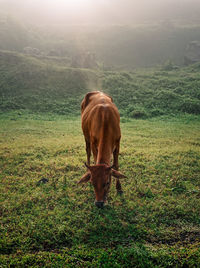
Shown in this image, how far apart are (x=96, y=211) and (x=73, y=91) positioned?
18861 millimetres

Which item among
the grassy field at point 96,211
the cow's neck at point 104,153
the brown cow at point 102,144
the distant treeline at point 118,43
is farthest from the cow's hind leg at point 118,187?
the distant treeline at point 118,43

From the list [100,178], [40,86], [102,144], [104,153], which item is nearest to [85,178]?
[100,178]

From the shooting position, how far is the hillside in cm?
1797

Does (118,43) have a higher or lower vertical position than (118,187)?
higher

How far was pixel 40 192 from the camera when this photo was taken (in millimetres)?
5746

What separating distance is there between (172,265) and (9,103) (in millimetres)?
18113

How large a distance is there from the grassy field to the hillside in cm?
932

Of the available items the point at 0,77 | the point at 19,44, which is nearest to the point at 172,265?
the point at 0,77

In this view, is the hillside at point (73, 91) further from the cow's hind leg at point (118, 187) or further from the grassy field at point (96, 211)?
the cow's hind leg at point (118, 187)

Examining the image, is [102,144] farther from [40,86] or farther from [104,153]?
[40,86]

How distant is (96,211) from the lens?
5.02 metres

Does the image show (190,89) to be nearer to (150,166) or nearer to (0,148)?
(150,166)

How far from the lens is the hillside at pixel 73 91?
1797 centimetres

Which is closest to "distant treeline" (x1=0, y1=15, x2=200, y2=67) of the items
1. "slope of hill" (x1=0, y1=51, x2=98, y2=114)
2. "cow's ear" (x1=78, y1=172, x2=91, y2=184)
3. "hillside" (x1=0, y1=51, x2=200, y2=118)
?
"slope of hill" (x1=0, y1=51, x2=98, y2=114)
